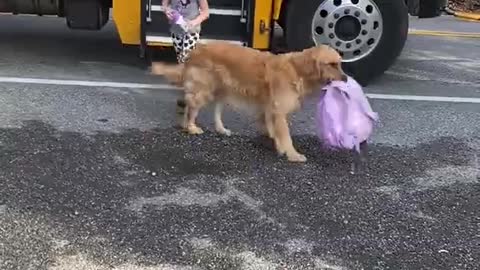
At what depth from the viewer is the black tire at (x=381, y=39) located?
6945 mm

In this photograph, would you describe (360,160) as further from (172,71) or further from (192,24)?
(192,24)

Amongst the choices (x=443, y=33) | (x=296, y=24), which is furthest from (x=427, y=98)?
(x=443, y=33)

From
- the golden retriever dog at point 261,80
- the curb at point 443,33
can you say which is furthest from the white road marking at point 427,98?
the curb at point 443,33

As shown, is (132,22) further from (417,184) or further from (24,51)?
(417,184)

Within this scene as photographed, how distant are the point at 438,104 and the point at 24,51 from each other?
13.9 feet

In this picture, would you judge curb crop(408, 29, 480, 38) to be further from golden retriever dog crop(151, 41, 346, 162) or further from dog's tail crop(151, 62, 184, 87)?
golden retriever dog crop(151, 41, 346, 162)

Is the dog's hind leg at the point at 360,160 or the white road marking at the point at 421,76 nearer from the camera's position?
the dog's hind leg at the point at 360,160

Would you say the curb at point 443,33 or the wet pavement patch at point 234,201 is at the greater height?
the wet pavement patch at point 234,201

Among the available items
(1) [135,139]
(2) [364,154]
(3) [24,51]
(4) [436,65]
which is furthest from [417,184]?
(3) [24,51]

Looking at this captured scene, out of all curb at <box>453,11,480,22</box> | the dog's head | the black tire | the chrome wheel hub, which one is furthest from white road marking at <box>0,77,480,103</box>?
curb at <box>453,11,480,22</box>

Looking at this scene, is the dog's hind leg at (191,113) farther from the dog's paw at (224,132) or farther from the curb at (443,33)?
the curb at (443,33)

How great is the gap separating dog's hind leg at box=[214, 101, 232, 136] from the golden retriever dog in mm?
55

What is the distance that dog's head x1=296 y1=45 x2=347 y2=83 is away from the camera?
4.99 metres

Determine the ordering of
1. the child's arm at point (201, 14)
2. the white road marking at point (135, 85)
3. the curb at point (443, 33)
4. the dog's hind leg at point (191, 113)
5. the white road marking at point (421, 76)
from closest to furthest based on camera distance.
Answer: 1. the dog's hind leg at point (191, 113)
2. the child's arm at point (201, 14)
3. the white road marking at point (135, 85)
4. the white road marking at point (421, 76)
5. the curb at point (443, 33)
